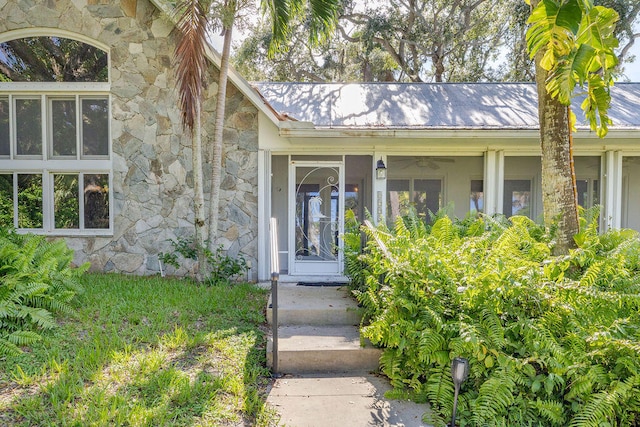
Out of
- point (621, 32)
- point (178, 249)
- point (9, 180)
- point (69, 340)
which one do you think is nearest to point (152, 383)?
point (69, 340)

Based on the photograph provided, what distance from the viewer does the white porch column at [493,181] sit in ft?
22.0

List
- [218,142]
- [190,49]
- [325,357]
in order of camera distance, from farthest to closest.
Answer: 1. [218,142]
2. [190,49]
3. [325,357]

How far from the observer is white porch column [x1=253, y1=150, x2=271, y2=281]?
6477 mm

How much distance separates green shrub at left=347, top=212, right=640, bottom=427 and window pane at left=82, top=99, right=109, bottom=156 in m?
5.58

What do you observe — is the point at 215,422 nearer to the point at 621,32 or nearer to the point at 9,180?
the point at 9,180

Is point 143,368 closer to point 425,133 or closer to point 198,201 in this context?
point 198,201

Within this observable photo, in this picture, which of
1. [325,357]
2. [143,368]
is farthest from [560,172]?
[143,368]

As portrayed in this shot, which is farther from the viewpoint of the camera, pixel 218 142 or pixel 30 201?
pixel 30 201

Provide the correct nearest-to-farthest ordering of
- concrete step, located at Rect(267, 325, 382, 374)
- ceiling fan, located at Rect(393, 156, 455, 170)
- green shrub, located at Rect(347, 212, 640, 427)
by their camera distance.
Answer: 1. green shrub, located at Rect(347, 212, 640, 427)
2. concrete step, located at Rect(267, 325, 382, 374)
3. ceiling fan, located at Rect(393, 156, 455, 170)

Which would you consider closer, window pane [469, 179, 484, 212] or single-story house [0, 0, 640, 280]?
single-story house [0, 0, 640, 280]

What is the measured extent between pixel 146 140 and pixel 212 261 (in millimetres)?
2451

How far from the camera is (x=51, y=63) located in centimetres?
636

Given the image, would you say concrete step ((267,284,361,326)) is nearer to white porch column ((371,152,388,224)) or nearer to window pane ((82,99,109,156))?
white porch column ((371,152,388,224))

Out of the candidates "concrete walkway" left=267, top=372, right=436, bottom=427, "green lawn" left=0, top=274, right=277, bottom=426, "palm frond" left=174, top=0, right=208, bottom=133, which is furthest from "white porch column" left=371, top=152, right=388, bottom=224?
"concrete walkway" left=267, top=372, right=436, bottom=427
